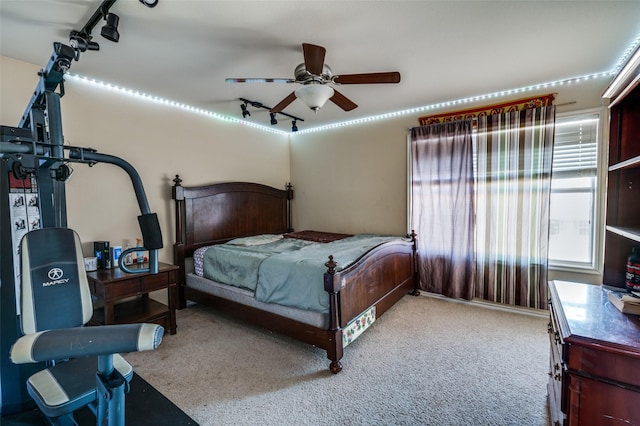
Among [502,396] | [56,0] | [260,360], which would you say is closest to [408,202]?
[502,396]

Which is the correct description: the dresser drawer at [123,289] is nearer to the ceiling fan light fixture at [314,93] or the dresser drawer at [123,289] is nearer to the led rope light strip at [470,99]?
the ceiling fan light fixture at [314,93]

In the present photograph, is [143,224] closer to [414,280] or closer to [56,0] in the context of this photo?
[56,0]

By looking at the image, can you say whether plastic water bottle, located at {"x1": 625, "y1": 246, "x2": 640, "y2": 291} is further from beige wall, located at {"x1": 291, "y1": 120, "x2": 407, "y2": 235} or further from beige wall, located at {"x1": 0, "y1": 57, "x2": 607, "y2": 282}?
beige wall, located at {"x1": 291, "y1": 120, "x2": 407, "y2": 235}

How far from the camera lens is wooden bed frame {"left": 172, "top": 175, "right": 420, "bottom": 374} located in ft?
7.56

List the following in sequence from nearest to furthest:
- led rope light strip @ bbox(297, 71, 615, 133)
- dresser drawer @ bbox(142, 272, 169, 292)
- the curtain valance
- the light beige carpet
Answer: the light beige carpet → dresser drawer @ bbox(142, 272, 169, 292) → led rope light strip @ bbox(297, 71, 615, 133) → the curtain valance

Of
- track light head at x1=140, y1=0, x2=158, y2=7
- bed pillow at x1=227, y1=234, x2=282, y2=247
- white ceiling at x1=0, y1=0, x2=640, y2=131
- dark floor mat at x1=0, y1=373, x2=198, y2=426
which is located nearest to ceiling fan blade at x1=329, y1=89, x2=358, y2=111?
white ceiling at x1=0, y1=0, x2=640, y2=131

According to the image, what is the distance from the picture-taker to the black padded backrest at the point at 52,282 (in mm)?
1446

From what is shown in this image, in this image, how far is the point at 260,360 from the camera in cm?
241

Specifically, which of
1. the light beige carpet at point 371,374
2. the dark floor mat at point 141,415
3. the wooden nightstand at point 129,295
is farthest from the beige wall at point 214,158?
the dark floor mat at point 141,415

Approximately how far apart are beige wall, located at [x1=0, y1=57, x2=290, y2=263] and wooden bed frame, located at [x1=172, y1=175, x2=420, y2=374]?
8.0 inches

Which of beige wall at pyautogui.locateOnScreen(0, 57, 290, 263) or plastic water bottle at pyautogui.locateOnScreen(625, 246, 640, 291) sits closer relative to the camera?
plastic water bottle at pyautogui.locateOnScreen(625, 246, 640, 291)

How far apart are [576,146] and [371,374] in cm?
318

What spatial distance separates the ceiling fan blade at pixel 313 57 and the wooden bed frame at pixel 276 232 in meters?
1.42

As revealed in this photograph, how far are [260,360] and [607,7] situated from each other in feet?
11.7
